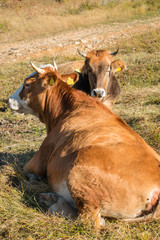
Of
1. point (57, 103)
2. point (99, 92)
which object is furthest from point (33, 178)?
point (99, 92)

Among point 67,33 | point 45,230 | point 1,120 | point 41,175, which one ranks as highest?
point 45,230

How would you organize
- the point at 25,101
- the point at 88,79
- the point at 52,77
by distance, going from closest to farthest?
the point at 52,77 → the point at 25,101 → the point at 88,79

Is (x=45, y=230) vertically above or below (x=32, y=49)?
above

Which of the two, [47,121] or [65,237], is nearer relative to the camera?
[65,237]

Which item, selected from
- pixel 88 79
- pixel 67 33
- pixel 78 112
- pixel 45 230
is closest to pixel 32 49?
pixel 67 33

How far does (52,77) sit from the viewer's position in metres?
4.87

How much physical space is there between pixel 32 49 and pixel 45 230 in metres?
13.2

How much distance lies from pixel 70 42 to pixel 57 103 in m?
12.0

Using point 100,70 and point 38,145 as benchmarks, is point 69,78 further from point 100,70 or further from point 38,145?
point 100,70

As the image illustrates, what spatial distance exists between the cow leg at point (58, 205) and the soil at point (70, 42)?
1089 centimetres

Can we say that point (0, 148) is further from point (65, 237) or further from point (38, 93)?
point (65, 237)

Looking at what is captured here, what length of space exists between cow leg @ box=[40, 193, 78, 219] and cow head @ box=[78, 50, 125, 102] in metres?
3.53

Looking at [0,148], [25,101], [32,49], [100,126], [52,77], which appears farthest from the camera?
[32,49]

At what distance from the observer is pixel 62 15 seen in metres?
25.4
